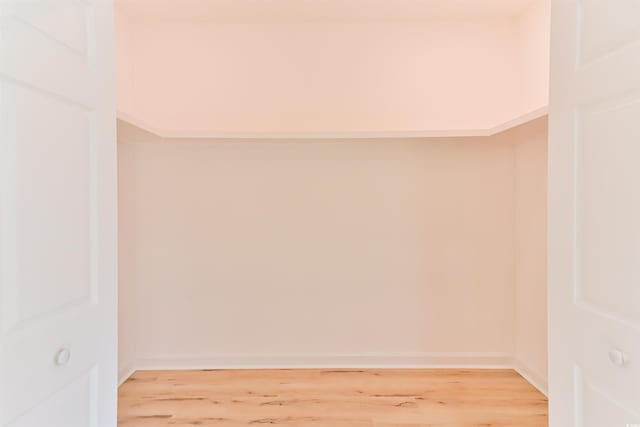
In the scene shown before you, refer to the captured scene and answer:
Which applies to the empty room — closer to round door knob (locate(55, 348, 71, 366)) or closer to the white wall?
the white wall

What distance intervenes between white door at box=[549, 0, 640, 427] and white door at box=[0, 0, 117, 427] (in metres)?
1.35

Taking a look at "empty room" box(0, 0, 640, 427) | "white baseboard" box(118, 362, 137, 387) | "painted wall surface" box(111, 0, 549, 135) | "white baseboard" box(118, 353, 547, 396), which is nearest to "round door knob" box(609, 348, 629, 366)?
"empty room" box(0, 0, 640, 427)

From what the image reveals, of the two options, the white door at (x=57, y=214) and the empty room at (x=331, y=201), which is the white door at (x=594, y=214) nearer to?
the empty room at (x=331, y=201)

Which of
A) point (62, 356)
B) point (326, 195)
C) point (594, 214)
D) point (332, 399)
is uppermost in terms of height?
point (326, 195)

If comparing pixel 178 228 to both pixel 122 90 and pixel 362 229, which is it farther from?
pixel 362 229

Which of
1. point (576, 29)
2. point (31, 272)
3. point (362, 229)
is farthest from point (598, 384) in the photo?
point (362, 229)

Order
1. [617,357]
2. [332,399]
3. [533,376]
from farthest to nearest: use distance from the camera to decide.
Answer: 1. [533,376]
2. [332,399]
3. [617,357]

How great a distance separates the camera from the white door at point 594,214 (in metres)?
0.85

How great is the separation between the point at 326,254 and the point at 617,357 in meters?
1.85

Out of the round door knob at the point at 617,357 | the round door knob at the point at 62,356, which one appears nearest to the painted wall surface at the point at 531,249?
the round door knob at the point at 617,357

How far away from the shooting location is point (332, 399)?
2148 millimetres

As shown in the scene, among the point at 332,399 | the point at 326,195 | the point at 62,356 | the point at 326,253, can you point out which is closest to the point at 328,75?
the point at 326,195

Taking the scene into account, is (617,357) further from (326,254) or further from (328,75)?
(328,75)

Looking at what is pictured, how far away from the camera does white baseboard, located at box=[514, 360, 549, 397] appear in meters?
2.21
